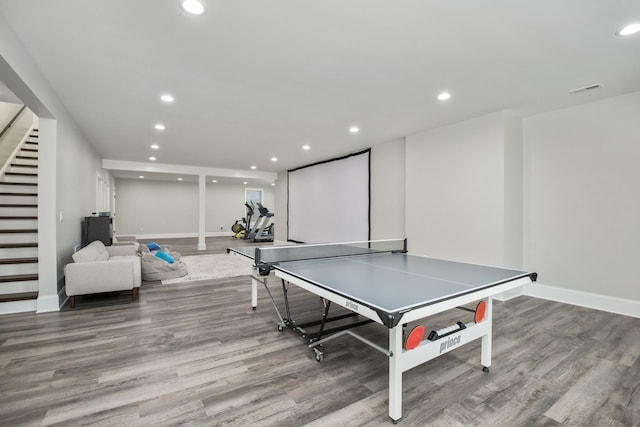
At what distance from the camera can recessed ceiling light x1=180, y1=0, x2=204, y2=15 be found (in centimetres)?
192

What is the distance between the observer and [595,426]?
165 centimetres

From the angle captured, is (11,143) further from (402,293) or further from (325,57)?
(402,293)

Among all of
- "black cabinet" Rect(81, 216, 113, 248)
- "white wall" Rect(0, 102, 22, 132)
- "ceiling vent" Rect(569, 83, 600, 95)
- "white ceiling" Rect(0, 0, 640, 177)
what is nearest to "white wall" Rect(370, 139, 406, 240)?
"white ceiling" Rect(0, 0, 640, 177)

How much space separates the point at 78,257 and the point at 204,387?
287 centimetres

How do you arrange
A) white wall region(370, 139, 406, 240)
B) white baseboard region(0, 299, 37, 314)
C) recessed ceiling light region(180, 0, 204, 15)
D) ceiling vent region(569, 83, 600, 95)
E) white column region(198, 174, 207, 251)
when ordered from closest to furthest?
recessed ceiling light region(180, 0, 204, 15) < ceiling vent region(569, 83, 600, 95) < white baseboard region(0, 299, 37, 314) < white wall region(370, 139, 406, 240) < white column region(198, 174, 207, 251)

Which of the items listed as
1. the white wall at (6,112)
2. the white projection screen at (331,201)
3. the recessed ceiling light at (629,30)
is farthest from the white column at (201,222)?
the recessed ceiling light at (629,30)

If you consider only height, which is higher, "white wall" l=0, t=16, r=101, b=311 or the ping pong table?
"white wall" l=0, t=16, r=101, b=311

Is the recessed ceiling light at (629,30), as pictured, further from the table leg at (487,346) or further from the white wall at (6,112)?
the white wall at (6,112)

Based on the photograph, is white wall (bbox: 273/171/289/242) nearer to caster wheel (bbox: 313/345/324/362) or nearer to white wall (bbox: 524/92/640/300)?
white wall (bbox: 524/92/640/300)

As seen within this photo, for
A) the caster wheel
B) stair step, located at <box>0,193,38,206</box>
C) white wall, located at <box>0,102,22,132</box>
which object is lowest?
the caster wheel

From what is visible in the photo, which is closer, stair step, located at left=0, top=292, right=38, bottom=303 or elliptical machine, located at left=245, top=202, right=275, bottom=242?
stair step, located at left=0, top=292, right=38, bottom=303

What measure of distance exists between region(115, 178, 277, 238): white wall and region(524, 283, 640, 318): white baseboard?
11892 mm

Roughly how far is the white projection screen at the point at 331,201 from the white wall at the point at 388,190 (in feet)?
0.71

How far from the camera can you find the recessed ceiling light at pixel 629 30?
7.14 ft
